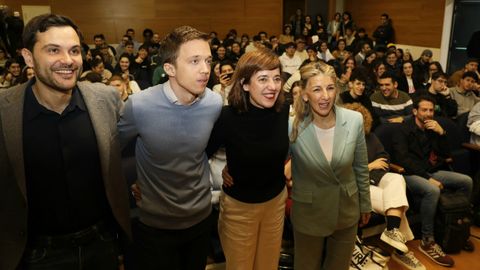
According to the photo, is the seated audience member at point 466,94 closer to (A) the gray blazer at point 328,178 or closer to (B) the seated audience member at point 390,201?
(B) the seated audience member at point 390,201

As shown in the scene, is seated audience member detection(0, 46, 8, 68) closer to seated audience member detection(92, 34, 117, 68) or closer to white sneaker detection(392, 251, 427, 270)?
seated audience member detection(92, 34, 117, 68)

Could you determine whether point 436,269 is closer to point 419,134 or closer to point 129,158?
point 419,134

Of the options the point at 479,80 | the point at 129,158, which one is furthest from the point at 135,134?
the point at 479,80

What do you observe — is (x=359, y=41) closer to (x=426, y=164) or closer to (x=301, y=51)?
(x=301, y=51)

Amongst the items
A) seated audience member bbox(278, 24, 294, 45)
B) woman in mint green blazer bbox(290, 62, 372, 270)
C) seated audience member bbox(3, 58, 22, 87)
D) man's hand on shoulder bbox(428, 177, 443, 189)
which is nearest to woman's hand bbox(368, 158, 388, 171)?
man's hand on shoulder bbox(428, 177, 443, 189)

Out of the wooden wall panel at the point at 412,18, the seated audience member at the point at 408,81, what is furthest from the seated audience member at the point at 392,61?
the wooden wall panel at the point at 412,18

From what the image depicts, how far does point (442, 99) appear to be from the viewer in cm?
500

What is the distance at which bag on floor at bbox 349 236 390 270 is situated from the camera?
107 inches

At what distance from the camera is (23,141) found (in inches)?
51.1

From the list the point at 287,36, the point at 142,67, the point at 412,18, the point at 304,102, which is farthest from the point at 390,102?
the point at 287,36

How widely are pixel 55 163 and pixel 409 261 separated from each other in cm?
266

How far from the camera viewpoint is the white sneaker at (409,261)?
285 centimetres

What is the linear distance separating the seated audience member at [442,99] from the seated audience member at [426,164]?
1.63 m

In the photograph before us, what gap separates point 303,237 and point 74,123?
53.9 inches
